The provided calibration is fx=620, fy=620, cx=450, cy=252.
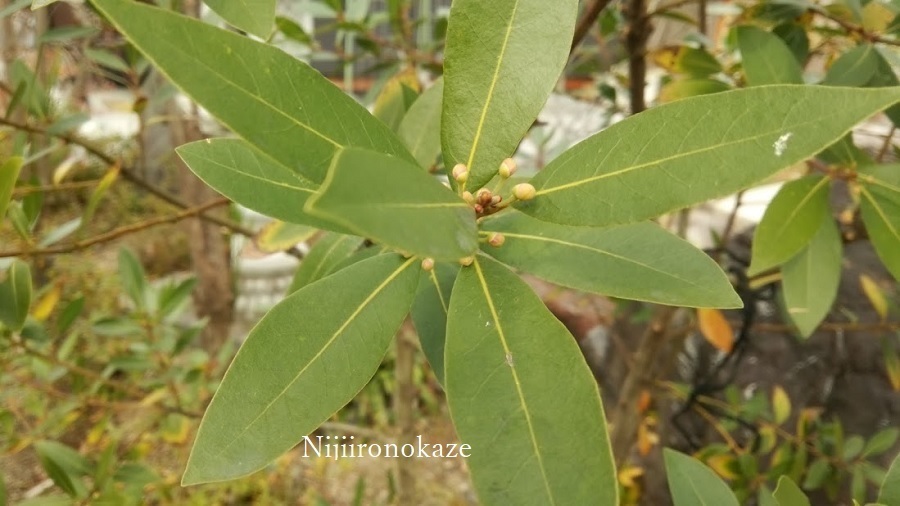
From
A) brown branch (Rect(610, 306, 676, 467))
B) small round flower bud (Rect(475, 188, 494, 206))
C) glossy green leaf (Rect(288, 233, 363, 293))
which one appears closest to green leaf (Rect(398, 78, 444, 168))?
glossy green leaf (Rect(288, 233, 363, 293))

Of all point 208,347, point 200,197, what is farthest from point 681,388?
point 208,347

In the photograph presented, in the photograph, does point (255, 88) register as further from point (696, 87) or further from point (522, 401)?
point (696, 87)

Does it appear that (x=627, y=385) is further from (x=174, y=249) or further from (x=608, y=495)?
(x=174, y=249)

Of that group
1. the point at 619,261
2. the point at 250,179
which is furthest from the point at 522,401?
the point at 250,179

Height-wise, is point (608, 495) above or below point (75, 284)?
below

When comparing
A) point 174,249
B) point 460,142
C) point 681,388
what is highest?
point 174,249

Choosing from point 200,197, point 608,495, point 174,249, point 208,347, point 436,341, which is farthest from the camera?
point 174,249

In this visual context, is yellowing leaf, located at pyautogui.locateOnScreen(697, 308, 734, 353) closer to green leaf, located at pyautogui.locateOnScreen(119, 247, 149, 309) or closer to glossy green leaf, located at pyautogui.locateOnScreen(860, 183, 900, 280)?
glossy green leaf, located at pyautogui.locateOnScreen(860, 183, 900, 280)
